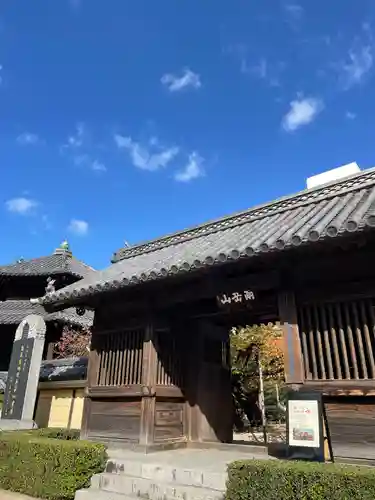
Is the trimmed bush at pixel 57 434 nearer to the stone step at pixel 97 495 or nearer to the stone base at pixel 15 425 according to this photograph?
the stone base at pixel 15 425

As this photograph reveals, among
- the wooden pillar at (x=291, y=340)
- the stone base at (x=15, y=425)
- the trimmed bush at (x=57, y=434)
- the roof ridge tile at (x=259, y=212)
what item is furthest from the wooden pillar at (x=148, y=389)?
the stone base at (x=15, y=425)

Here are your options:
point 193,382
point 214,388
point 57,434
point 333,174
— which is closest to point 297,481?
point 193,382

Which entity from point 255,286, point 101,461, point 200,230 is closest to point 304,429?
point 255,286

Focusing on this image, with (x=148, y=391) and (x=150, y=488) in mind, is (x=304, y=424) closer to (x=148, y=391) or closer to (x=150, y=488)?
(x=150, y=488)

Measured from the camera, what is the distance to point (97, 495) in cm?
533

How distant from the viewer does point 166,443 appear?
7477 millimetres

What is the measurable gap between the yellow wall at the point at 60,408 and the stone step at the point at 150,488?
16.2 feet

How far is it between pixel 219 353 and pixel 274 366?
13.7m

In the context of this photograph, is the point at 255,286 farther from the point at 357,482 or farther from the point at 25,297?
the point at 25,297

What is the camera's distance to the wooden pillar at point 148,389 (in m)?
7.13

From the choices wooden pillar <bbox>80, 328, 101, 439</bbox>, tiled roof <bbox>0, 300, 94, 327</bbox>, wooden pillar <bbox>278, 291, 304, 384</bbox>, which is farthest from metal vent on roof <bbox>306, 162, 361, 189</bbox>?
tiled roof <bbox>0, 300, 94, 327</bbox>

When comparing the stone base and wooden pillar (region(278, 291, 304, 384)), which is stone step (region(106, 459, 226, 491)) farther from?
the stone base

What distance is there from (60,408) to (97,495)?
20.1 ft

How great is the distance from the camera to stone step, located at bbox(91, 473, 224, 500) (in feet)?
15.8
